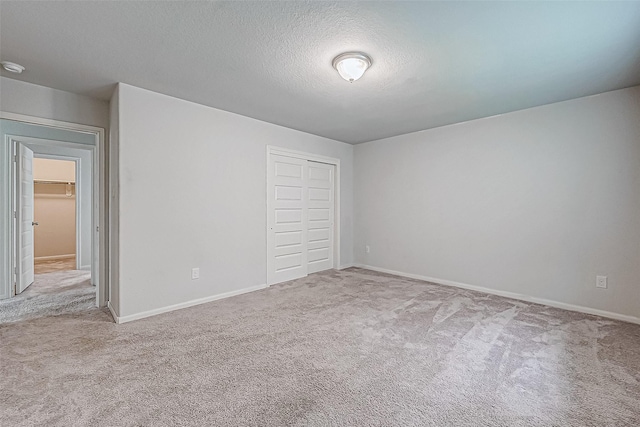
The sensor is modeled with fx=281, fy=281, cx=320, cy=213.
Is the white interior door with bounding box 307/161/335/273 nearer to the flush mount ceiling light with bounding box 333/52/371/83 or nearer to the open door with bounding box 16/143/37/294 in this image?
the flush mount ceiling light with bounding box 333/52/371/83

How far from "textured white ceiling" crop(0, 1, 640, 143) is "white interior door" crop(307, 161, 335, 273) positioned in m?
1.82

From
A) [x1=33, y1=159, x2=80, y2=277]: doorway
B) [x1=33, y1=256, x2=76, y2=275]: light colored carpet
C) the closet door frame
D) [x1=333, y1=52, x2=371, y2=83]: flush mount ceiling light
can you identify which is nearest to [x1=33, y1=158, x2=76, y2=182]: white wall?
[x1=33, y1=159, x2=80, y2=277]: doorway

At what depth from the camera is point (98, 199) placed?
3400mm

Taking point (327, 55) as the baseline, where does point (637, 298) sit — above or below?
below

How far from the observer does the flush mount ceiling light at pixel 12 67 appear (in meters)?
2.46

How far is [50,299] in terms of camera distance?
3.60 m

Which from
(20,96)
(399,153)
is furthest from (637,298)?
(20,96)

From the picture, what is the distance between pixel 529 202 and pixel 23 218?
22.4 ft

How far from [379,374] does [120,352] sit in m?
2.06

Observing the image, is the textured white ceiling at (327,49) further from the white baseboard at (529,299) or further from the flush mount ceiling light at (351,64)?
the white baseboard at (529,299)

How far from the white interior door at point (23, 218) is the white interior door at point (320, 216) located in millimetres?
4040

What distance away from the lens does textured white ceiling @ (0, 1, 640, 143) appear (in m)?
1.84

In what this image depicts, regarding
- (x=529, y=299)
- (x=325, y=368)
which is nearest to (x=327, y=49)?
(x=325, y=368)

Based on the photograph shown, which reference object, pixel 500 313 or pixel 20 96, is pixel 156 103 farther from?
pixel 500 313
